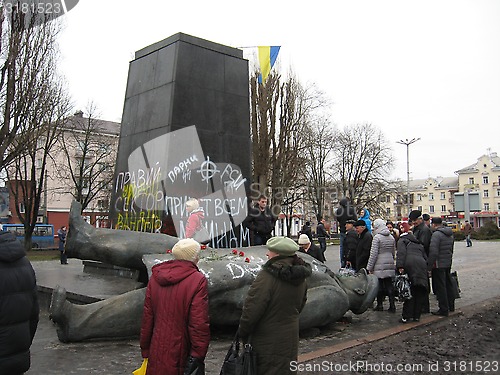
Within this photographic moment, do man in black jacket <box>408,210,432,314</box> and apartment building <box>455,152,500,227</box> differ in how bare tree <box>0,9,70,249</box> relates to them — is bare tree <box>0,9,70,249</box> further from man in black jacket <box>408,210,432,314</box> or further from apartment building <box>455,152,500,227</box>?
apartment building <box>455,152,500,227</box>

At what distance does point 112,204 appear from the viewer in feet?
29.8

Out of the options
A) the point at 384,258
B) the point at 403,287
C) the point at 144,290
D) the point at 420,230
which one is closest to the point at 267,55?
the point at 420,230

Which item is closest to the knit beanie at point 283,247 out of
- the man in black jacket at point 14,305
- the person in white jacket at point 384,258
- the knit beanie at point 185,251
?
the knit beanie at point 185,251

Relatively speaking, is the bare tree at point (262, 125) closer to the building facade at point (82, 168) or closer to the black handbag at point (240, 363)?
the building facade at point (82, 168)

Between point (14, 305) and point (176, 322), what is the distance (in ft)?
3.33

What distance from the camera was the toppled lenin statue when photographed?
5.00m

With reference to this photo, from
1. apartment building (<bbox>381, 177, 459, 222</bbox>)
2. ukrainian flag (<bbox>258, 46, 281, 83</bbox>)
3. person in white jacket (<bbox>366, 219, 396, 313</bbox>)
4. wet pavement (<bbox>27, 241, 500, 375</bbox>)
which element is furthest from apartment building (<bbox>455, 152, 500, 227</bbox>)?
wet pavement (<bbox>27, 241, 500, 375</bbox>)

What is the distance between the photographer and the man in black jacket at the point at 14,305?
2848 millimetres

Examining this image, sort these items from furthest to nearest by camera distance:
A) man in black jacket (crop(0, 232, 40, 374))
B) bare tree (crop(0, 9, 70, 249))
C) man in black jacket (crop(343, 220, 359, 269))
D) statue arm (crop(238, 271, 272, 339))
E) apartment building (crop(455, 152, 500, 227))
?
apartment building (crop(455, 152, 500, 227))
bare tree (crop(0, 9, 70, 249))
man in black jacket (crop(343, 220, 359, 269))
statue arm (crop(238, 271, 272, 339))
man in black jacket (crop(0, 232, 40, 374))

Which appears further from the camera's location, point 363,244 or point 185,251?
point 363,244

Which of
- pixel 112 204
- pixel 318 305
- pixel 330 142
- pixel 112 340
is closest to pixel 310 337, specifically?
pixel 318 305

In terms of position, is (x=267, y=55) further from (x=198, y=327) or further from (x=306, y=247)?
(x=198, y=327)

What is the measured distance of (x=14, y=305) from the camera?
2.90 metres

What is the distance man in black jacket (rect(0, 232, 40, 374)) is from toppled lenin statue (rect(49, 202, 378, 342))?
1741 mm
